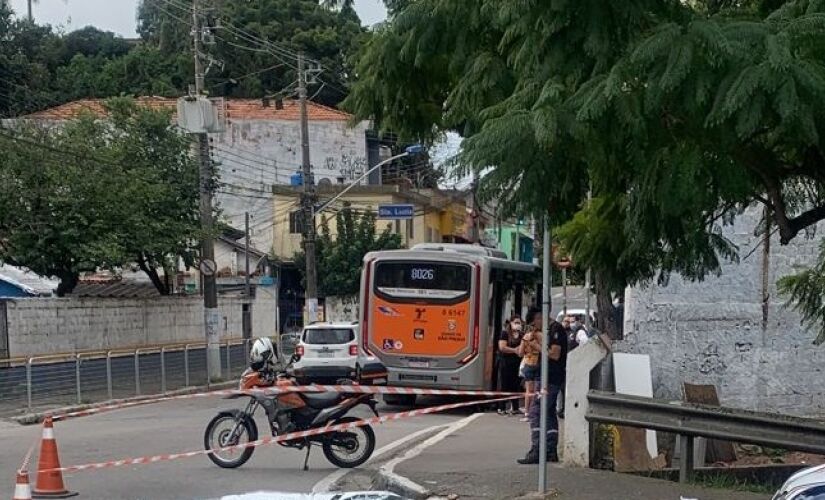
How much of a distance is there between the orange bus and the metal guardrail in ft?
38.1

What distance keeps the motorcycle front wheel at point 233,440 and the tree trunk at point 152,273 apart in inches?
772

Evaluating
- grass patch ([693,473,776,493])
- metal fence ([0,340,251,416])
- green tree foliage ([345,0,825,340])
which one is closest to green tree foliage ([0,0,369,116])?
metal fence ([0,340,251,416])

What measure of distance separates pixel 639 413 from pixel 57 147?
75.0 feet

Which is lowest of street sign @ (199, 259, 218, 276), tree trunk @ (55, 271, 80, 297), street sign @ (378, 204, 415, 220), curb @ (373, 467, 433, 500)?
curb @ (373, 467, 433, 500)

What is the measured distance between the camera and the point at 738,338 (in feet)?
60.7

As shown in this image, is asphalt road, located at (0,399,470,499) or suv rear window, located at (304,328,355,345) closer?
asphalt road, located at (0,399,470,499)

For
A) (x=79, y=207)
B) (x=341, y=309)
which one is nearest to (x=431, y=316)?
(x=79, y=207)

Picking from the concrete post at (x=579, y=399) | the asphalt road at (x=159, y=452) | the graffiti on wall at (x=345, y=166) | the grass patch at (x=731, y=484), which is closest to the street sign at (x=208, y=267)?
the asphalt road at (x=159, y=452)

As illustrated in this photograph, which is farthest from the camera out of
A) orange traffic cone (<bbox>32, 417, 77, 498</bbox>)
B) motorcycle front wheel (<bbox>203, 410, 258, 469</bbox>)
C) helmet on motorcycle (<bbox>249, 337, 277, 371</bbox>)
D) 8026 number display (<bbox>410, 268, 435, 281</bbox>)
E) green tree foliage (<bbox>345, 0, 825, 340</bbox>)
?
8026 number display (<bbox>410, 268, 435, 281</bbox>)

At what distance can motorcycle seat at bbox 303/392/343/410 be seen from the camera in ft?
44.1

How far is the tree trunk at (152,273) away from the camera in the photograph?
32.9m

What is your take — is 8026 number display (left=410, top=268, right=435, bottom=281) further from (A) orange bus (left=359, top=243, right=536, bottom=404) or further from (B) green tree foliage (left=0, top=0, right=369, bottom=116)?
(B) green tree foliage (left=0, top=0, right=369, bottom=116)

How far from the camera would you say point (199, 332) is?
37219mm

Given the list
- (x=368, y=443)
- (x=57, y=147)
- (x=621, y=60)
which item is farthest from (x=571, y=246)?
(x=57, y=147)
